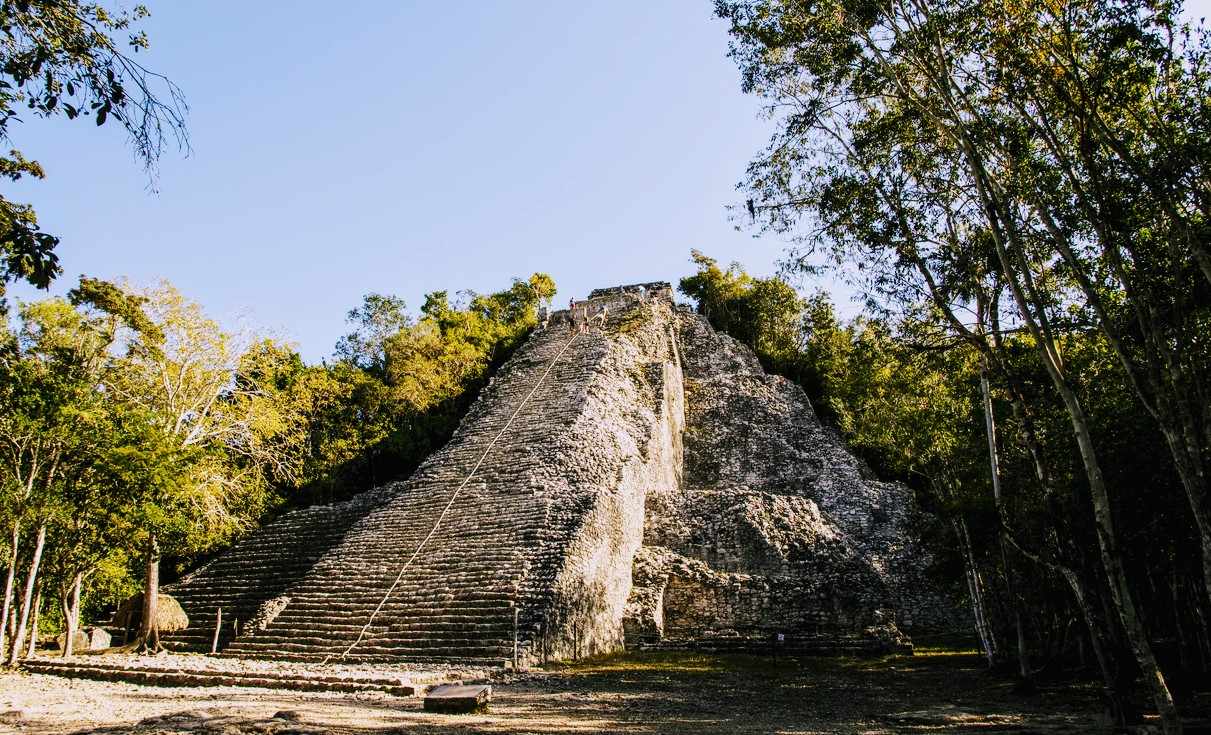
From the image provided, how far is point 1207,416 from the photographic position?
6160 millimetres

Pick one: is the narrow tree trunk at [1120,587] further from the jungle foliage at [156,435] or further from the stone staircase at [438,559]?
the jungle foliage at [156,435]

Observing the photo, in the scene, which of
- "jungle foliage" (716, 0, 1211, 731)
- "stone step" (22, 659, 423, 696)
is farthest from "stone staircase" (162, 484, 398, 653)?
"jungle foliage" (716, 0, 1211, 731)

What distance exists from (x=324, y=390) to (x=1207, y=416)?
20.9m

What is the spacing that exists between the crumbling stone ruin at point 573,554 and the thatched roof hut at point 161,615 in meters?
0.27

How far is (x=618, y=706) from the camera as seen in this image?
7996 mm

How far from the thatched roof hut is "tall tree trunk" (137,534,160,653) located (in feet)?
0.38

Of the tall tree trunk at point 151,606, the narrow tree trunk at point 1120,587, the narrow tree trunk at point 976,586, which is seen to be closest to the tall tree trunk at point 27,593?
the tall tree trunk at point 151,606

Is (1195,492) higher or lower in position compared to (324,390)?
lower

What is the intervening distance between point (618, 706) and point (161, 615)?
9987 mm

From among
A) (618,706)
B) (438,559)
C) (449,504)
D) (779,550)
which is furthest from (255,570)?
(779,550)

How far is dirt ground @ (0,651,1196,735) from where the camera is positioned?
232 inches

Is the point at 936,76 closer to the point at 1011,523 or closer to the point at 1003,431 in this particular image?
the point at 1011,523

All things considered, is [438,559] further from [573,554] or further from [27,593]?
[27,593]

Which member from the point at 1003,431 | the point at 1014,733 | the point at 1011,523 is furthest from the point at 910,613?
the point at 1014,733
